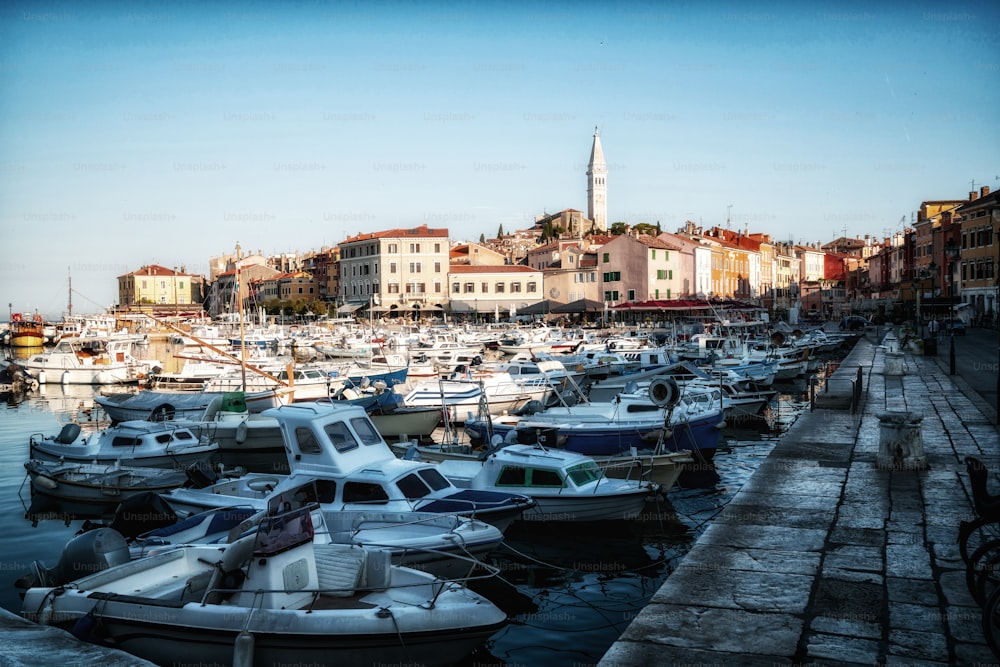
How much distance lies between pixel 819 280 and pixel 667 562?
122708mm

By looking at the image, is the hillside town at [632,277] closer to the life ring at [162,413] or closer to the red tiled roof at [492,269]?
the red tiled roof at [492,269]

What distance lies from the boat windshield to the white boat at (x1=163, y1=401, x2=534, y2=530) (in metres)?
1.57

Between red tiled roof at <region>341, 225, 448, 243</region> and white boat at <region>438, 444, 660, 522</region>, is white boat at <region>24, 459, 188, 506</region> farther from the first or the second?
red tiled roof at <region>341, 225, 448, 243</region>

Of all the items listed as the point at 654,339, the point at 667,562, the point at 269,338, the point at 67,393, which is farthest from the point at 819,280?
the point at 667,562

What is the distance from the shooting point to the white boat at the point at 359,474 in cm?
1245

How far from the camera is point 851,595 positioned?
24.7 ft

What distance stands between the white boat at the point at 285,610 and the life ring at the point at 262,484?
564cm

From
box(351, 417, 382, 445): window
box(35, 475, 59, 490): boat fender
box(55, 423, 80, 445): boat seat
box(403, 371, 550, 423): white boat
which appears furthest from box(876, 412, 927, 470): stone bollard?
box(55, 423, 80, 445): boat seat

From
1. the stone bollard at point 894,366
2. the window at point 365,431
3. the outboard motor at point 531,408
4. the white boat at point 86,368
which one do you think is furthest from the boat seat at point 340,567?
the white boat at point 86,368

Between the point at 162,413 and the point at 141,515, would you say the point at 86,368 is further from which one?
the point at 141,515

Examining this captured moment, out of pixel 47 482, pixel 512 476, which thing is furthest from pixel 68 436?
pixel 512 476

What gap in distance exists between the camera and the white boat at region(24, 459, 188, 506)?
17.3 metres

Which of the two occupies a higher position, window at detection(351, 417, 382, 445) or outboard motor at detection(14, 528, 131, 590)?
window at detection(351, 417, 382, 445)

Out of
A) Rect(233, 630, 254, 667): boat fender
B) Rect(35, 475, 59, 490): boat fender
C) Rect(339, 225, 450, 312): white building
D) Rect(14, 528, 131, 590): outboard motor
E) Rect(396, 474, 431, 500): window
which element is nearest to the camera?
Rect(233, 630, 254, 667): boat fender
